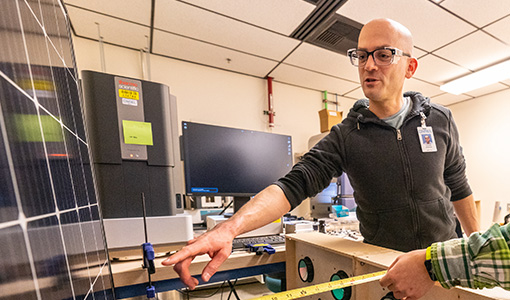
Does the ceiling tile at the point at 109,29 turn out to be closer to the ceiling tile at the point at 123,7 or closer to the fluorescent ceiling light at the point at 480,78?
the ceiling tile at the point at 123,7

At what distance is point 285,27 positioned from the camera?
6.34ft

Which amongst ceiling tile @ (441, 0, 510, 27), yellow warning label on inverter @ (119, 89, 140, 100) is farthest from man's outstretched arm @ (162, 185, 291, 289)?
ceiling tile @ (441, 0, 510, 27)

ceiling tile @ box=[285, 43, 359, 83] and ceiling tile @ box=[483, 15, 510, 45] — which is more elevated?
ceiling tile @ box=[483, 15, 510, 45]

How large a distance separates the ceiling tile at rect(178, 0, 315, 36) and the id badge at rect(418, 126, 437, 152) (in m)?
1.29

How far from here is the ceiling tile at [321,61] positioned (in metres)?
2.29

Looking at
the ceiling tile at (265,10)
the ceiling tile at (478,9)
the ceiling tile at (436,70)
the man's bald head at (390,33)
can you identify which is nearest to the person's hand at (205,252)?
the man's bald head at (390,33)

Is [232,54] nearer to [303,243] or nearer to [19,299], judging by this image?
[303,243]

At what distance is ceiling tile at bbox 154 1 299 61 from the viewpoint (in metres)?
1.73

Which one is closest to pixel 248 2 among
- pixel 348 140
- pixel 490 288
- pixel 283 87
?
pixel 348 140

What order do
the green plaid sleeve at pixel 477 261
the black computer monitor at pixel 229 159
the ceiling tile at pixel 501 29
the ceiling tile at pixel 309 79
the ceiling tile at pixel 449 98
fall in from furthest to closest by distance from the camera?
the ceiling tile at pixel 449 98 < the ceiling tile at pixel 309 79 < the ceiling tile at pixel 501 29 < the black computer monitor at pixel 229 159 < the green plaid sleeve at pixel 477 261

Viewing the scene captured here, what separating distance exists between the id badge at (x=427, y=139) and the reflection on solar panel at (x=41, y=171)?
1111 millimetres

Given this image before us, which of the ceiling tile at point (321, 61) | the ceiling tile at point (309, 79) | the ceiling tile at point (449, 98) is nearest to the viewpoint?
the ceiling tile at point (321, 61)

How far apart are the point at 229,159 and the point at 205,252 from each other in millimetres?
696

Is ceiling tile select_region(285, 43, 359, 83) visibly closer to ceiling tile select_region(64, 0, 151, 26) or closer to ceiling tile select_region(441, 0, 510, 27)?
ceiling tile select_region(441, 0, 510, 27)
